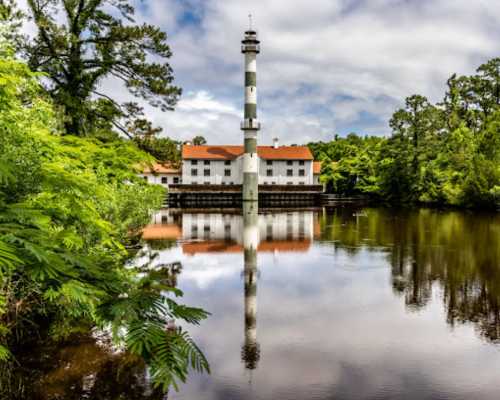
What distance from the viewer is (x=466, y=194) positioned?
46438mm

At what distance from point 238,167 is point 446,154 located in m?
26.4

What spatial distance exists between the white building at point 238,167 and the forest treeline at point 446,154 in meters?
8.49

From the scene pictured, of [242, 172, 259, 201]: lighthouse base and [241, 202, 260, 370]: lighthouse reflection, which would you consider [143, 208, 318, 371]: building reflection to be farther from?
[242, 172, 259, 201]: lighthouse base

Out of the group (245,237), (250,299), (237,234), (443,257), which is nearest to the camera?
(250,299)

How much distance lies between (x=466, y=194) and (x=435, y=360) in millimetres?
41758

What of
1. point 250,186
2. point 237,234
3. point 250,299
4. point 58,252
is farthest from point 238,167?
point 58,252

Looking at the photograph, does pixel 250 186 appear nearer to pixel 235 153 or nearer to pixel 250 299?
pixel 235 153

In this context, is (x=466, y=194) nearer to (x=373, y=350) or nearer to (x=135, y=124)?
(x=135, y=124)

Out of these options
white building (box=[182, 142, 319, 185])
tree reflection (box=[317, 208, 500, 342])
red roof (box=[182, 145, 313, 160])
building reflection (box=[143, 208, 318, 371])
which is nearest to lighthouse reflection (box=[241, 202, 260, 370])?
→ building reflection (box=[143, 208, 318, 371])

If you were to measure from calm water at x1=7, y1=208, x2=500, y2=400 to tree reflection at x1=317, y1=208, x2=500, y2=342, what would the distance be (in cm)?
7

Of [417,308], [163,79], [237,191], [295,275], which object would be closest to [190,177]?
[237,191]

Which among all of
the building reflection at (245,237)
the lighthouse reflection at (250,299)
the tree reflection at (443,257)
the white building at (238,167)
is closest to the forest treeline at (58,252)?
the lighthouse reflection at (250,299)

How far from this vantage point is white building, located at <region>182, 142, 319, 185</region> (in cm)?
6594

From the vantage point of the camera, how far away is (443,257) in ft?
64.1
